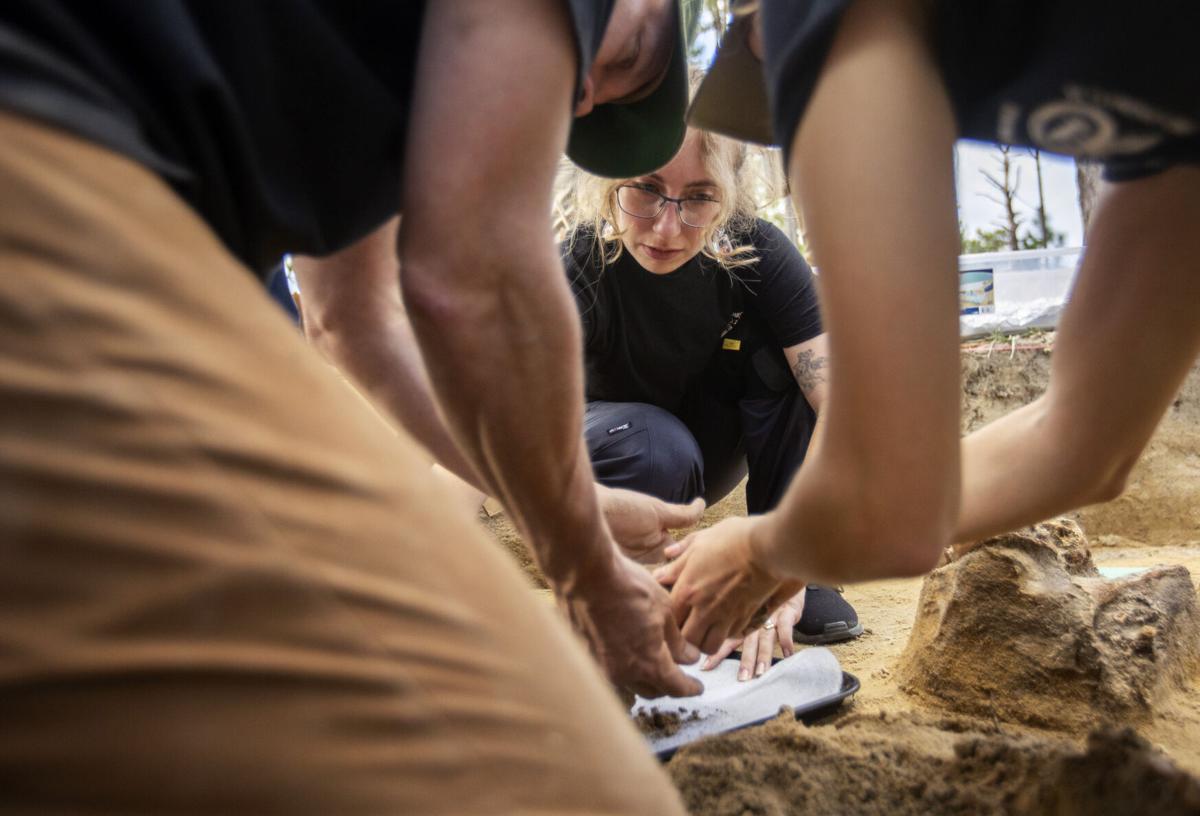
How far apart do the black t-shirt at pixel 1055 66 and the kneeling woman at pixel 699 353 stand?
1.69 meters

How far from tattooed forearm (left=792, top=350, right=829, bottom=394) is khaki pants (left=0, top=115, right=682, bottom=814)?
92.4 inches

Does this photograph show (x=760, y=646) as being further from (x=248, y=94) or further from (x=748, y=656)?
(x=248, y=94)

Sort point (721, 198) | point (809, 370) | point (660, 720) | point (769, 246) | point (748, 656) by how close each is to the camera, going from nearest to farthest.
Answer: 1. point (660, 720)
2. point (748, 656)
3. point (721, 198)
4. point (809, 370)
5. point (769, 246)

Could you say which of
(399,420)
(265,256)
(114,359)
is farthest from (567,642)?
(399,420)

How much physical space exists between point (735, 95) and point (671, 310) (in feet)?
5.69

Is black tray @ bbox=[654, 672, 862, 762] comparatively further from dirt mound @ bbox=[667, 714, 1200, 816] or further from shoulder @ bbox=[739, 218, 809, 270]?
shoulder @ bbox=[739, 218, 809, 270]

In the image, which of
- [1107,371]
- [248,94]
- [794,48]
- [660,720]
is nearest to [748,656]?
[660,720]

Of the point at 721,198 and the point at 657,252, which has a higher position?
the point at 721,198

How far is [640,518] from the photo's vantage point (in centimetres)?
186

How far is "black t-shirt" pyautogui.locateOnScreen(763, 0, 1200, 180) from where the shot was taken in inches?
34.4

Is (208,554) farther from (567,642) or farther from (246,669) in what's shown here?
(567,642)

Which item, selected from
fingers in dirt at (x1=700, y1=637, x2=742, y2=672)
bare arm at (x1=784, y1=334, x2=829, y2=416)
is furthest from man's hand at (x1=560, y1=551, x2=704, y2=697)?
bare arm at (x1=784, y1=334, x2=829, y2=416)

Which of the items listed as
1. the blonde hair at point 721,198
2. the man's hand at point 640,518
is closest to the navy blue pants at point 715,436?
the blonde hair at point 721,198

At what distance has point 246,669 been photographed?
23.4 inches
